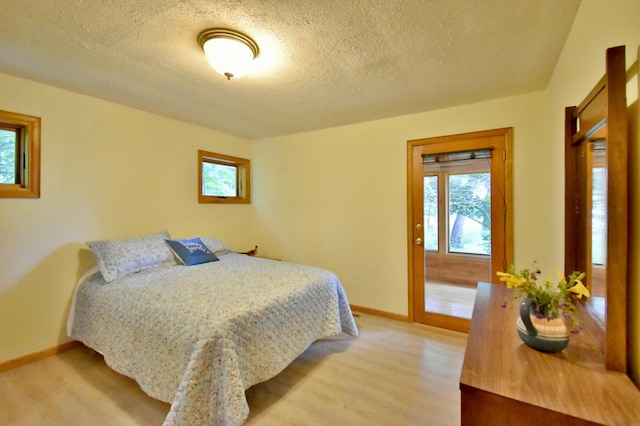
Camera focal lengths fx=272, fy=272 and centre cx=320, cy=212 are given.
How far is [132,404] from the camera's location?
1790 mm

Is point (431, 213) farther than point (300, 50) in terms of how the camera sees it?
Yes

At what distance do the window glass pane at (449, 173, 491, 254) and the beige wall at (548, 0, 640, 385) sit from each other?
2.44 feet

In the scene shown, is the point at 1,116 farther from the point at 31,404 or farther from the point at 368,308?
the point at 368,308

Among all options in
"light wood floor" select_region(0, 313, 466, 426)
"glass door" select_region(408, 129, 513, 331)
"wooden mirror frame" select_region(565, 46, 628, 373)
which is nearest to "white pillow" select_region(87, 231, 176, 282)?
"light wood floor" select_region(0, 313, 466, 426)

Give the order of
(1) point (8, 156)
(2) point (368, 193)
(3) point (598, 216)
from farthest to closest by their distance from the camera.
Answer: (2) point (368, 193) → (1) point (8, 156) → (3) point (598, 216)

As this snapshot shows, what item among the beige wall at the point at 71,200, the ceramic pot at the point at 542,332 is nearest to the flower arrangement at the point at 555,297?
the ceramic pot at the point at 542,332

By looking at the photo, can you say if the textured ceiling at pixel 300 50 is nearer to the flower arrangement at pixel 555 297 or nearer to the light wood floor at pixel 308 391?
the flower arrangement at pixel 555 297

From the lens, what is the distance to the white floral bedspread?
146cm

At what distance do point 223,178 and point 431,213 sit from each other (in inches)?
113

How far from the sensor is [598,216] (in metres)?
1.15

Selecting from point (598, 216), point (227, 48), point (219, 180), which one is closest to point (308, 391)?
point (598, 216)

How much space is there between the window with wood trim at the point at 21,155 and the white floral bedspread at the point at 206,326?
946 millimetres

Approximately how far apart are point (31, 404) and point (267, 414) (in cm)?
157

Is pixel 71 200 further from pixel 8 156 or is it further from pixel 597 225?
pixel 597 225
